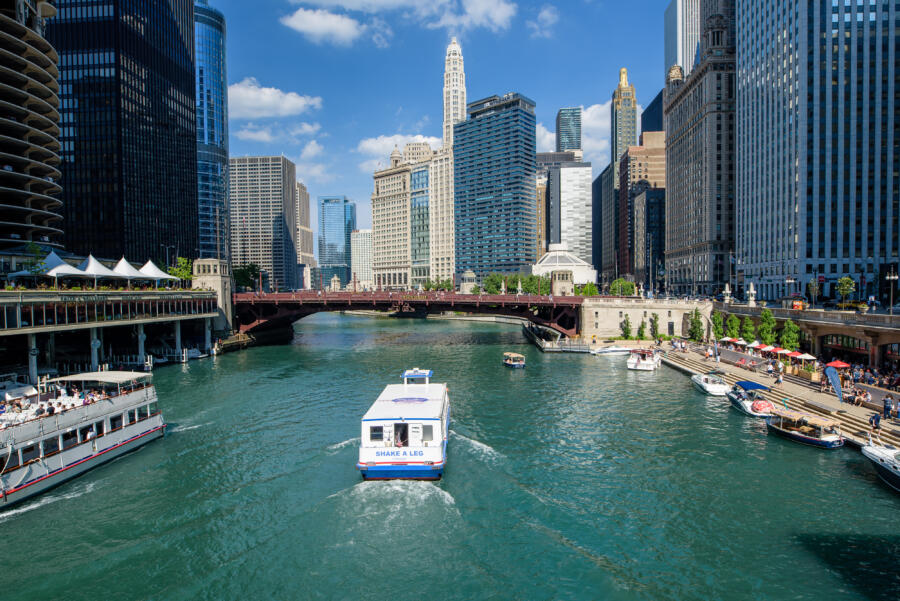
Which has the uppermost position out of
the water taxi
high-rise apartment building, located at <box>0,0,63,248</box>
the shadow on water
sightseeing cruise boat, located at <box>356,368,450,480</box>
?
high-rise apartment building, located at <box>0,0,63,248</box>

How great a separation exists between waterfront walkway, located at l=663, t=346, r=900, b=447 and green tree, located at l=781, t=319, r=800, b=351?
711 centimetres

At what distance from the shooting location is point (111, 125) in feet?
456

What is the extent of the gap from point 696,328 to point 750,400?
44.0 meters

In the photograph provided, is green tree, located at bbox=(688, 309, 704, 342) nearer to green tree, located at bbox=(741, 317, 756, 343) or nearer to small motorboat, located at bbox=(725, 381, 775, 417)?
green tree, located at bbox=(741, 317, 756, 343)

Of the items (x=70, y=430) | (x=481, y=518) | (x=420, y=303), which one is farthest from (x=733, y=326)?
(x=70, y=430)

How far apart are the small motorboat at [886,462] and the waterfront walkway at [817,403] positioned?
4097mm

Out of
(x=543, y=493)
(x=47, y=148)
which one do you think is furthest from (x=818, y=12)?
(x=47, y=148)

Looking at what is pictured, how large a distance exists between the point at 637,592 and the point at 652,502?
9.20 meters

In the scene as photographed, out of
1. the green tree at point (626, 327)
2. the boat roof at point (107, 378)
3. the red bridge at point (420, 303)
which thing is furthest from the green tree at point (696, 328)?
the boat roof at point (107, 378)

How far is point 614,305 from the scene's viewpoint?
102m

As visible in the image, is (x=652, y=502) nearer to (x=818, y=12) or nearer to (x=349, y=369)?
(x=349, y=369)

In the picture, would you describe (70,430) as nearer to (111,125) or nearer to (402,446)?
(402,446)

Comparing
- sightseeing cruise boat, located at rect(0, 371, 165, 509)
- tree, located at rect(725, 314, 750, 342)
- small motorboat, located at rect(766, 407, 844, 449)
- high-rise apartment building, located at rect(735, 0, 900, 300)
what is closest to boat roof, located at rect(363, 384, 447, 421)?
sightseeing cruise boat, located at rect(0, 371, 165, 509)

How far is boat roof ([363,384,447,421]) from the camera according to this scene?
3353cm
